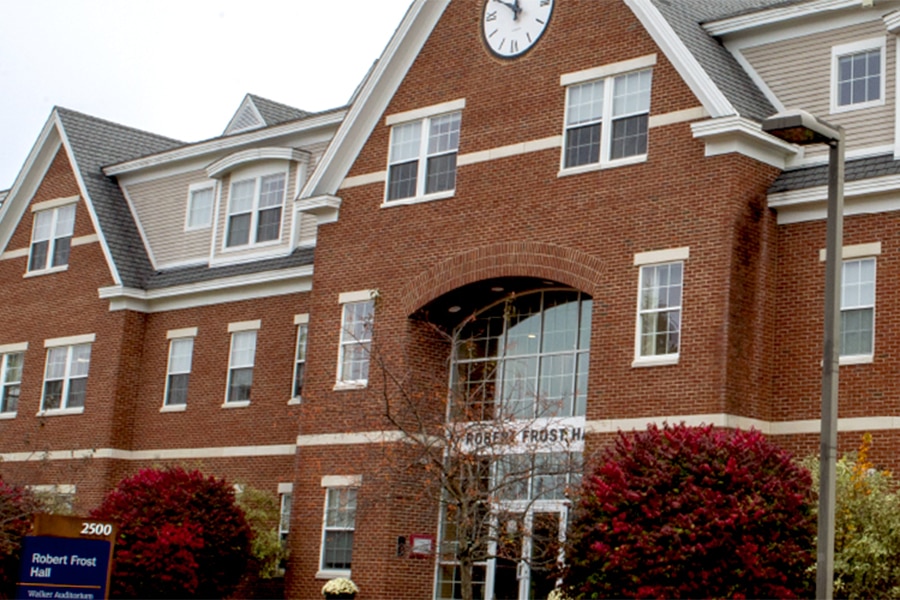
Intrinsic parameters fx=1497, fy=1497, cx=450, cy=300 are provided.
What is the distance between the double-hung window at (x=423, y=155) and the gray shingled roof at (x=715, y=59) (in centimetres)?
482

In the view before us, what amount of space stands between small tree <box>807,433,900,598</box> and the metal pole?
18.0 ft

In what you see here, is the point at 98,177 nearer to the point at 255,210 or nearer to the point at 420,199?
the point at 255,210

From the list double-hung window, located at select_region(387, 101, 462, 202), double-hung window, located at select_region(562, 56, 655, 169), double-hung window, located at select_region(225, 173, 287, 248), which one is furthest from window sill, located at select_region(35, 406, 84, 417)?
double-hung window, located at select_region(562, 56, 655, 169)

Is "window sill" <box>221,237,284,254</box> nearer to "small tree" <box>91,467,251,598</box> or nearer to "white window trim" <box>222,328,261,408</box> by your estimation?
"white window trim" <box>222,328,261,408</box>

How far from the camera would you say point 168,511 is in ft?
98.0

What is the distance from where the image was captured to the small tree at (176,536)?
95.8 ft

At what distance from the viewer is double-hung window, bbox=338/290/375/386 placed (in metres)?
30.3

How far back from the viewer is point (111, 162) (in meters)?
40.6

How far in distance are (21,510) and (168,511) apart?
3138 millimetres

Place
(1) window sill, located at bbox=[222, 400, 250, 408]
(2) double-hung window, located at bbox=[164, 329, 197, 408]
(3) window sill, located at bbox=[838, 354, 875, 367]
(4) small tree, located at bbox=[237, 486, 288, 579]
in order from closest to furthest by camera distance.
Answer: (3) window sill, located at bbox=[838, 354, 875, 367] < (4) small tree, located at bbox=[237, 486, 288, 579] < (1) window sill, located at bbox=[222, 400, 250, 408] < (2) double-hung window, located at bbox=[164, 329, 197, 408]

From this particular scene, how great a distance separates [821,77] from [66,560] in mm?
15281

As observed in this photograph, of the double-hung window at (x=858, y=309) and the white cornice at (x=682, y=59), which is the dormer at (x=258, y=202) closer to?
the white cornice at (x=682, y=59)

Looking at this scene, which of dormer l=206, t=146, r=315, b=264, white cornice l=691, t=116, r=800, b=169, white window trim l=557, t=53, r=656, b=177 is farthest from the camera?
dormer l=206, t=146, r=315, b=264

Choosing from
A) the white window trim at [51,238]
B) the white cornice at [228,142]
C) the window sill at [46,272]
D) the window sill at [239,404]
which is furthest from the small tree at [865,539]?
the white window trim at [51,238]
